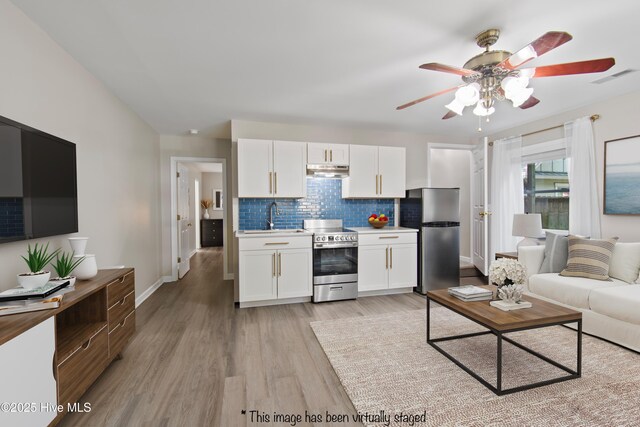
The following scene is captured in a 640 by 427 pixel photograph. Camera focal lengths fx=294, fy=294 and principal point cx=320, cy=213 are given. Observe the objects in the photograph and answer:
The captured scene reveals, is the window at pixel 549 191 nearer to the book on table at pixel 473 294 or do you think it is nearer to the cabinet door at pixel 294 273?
the book on table at pixel 473 294

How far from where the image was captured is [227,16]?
1.89m

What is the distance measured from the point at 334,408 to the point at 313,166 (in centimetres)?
298

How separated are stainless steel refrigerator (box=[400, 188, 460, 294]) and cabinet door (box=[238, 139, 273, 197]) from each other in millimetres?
2199

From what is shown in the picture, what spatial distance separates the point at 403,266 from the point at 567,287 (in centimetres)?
181

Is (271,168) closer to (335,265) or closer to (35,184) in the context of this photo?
(335,265)

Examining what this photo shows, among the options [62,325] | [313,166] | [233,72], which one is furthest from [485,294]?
[62,325]

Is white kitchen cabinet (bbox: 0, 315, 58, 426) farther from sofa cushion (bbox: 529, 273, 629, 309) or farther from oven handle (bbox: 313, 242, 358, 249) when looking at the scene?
sofa cushion (bbox: 529, 273, 629, 309)

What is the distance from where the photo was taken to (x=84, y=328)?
194 centimetres

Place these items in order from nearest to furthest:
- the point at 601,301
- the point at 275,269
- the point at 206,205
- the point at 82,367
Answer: the point at 82,367 < the point at 601,301 < the point at 275,269 < the point at 206,205

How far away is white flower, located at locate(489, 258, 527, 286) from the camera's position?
217cm

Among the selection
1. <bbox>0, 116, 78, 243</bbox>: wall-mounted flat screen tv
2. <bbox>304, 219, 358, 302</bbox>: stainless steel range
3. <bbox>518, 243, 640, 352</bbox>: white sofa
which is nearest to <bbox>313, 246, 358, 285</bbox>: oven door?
<bbox>304, 219, 358, 302</bbox>: stainless steel range

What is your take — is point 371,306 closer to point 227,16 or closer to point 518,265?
point 518,265

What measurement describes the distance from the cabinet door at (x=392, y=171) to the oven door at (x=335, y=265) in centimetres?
114

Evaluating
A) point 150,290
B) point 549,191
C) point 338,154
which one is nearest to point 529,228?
point 549,191
